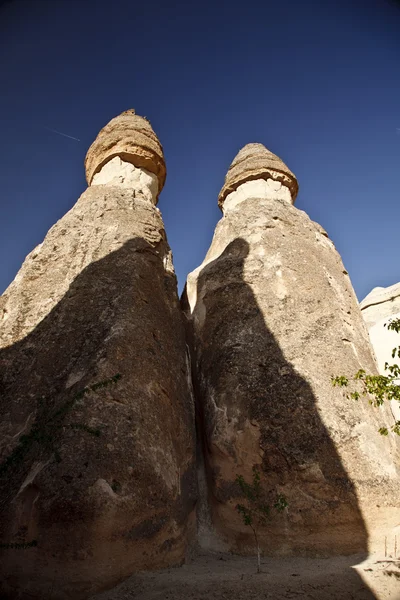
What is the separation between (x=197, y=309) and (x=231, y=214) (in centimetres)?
302

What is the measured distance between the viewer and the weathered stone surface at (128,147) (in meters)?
10.4

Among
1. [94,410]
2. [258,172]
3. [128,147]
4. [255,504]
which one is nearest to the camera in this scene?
[94,410]

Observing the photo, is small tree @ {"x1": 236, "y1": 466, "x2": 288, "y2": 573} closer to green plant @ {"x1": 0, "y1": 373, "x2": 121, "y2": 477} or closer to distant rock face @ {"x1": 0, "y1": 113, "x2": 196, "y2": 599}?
distant rock face @ {"x1": 0, "y1": 113, "x2": 196, "y2": 599}

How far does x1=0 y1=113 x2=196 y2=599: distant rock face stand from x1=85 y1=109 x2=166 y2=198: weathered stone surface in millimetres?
2339

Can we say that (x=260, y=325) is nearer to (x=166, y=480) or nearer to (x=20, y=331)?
(x=166, y=480)

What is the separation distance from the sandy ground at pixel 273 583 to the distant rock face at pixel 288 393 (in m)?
0.63

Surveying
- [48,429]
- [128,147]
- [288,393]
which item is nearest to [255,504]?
[288,393]

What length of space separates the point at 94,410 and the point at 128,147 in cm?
772

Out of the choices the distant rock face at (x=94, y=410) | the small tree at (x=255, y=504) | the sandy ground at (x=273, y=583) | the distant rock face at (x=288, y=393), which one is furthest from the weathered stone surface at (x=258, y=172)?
the sandy ground at (x=273, y=583)

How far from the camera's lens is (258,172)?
457 inches

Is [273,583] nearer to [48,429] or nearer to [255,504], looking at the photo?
[255,504]

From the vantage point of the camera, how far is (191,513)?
581cm

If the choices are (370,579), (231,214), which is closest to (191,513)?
(370,579)

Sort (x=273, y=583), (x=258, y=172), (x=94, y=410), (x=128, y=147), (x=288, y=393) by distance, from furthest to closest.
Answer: (x=258, y=172) → (x=128, y=147) → (x=288, y=393) → (x=94, y=410) → (x=273, y=583)
